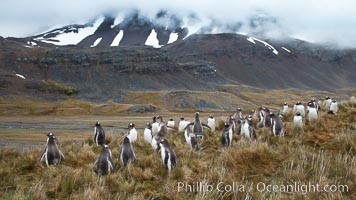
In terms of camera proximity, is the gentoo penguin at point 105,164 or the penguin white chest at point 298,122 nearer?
the gentoo penguin at point 105,164

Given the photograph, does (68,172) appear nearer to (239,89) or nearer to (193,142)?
(193,142)

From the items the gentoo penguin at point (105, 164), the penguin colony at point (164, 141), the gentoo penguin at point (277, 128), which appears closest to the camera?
the gentoo penguin at point (105, 164)

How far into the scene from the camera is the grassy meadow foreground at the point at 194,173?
785 centimetres

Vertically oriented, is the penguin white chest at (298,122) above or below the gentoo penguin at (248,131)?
above

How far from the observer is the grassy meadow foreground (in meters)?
7.85

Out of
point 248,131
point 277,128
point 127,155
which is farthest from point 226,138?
point 127,155

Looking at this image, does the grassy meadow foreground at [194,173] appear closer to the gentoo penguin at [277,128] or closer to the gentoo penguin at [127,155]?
the gentoo penguin at [127,155]

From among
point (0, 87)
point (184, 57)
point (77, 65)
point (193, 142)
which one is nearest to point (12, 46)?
point (77, 65)

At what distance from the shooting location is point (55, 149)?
11758 millimetres

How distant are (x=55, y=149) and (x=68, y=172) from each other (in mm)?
2500

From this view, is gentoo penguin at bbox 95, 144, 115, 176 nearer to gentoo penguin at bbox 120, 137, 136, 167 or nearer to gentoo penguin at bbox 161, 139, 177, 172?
gentoo penguin at bbox 120, 137, 136, 167

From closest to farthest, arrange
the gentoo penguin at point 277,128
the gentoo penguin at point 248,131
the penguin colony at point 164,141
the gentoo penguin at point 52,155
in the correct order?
the penguin colony at point 164,141 < the gentoo penguin at point 52,155 < the gentoo penguin at point 277,128 < the gentoo penguin at point 248,131

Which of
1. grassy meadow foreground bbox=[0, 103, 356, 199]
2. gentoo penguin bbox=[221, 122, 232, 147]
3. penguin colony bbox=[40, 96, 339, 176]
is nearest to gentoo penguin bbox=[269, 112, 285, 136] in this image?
penguin colony bbox=[40, 96, 339, 176]

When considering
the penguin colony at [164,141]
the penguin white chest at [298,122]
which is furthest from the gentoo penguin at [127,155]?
the penguin white chest at [298,122]
